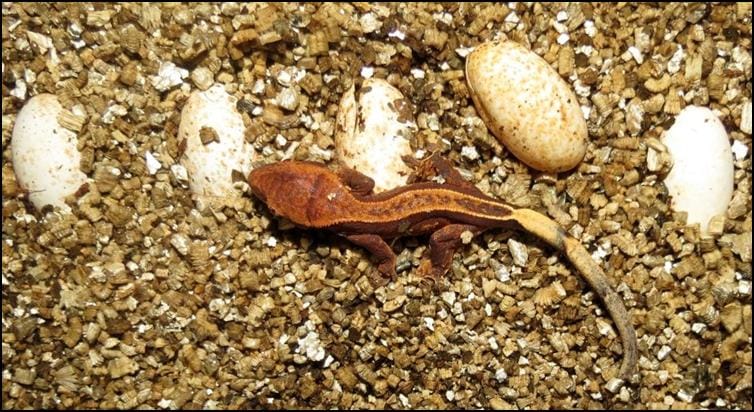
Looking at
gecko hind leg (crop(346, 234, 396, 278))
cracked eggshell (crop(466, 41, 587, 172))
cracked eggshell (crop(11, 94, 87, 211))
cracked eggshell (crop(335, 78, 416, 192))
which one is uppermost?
cracked eggshell (crop(466, 41, 587, 172))

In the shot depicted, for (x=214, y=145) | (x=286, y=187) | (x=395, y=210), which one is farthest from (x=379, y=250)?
(x=214, y=145)

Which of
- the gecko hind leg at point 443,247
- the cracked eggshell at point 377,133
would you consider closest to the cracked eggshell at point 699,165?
the gecko hind leg at point 443,247

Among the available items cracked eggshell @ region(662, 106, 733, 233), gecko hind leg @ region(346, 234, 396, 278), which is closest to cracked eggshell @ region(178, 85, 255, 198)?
gecko hind leg @ region(346, 234, 396, 278)

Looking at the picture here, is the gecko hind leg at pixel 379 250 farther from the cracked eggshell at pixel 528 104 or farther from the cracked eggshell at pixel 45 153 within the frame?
the cracked eggshell at pixel 45 153

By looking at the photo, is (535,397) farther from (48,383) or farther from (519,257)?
(48,383)

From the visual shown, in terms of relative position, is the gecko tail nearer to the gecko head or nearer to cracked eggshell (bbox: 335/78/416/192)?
cracked eggshell (bbox: 335/78/416/192)
